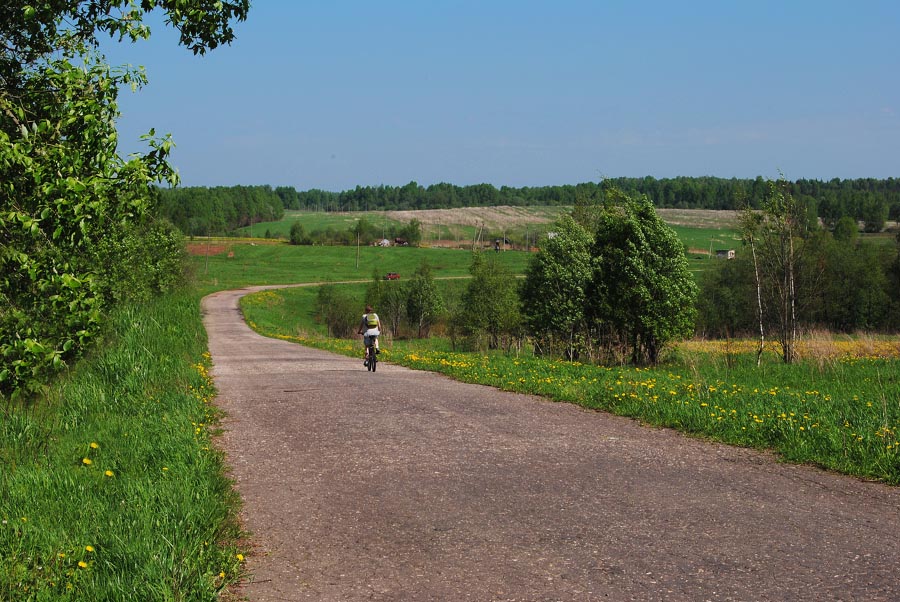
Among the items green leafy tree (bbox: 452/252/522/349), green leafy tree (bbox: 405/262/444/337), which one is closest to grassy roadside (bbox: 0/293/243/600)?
green leafy tree (bbox: 452/252/522/349)

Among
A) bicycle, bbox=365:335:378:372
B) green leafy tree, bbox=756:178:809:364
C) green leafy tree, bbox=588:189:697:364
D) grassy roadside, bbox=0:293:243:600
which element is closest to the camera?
grassy roadside, bbox=0:293:243:600

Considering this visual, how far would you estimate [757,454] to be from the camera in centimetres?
869

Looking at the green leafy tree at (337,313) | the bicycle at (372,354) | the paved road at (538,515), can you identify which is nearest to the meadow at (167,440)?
the paved road at (538,515)

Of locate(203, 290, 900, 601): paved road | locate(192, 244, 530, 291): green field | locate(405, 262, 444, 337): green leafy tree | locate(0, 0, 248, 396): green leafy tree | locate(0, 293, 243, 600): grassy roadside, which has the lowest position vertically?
locate(405, 262, 444, 337): green leafy tree

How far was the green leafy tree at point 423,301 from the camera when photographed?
99.4 meters

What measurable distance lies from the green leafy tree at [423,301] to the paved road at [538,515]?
290 feet

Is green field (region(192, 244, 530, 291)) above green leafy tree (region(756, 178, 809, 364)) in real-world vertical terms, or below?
below

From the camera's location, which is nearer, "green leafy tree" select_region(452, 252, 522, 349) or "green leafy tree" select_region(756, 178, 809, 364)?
"green leafy tree" select_region(756, 178, 809, 364)

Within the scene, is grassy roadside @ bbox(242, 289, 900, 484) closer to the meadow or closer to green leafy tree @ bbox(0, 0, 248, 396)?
the meadow

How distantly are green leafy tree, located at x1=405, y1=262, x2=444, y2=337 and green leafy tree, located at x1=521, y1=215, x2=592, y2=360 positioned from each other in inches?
2064

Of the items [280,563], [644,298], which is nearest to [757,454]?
[280,563]

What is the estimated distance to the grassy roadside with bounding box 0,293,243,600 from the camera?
190 inches

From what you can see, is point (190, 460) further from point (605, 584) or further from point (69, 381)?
point (69, 381)

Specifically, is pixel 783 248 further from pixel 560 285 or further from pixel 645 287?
pixel 560 285
